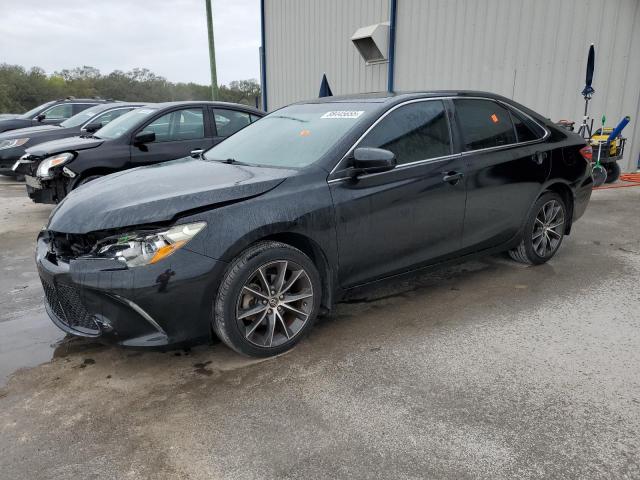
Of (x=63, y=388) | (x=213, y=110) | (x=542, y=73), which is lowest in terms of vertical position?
(x=63, y=388)

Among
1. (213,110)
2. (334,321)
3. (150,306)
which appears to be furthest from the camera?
(213,110)

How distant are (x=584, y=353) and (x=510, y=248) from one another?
1528 mm

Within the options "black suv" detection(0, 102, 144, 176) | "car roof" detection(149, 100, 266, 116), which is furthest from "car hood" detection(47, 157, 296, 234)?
"black suv" detection(0, 102, 144, 176)

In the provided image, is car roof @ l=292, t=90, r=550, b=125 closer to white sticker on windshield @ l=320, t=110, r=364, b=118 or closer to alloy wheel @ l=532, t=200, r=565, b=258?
white sticker on windshield @ l=320, t=110, r=364, b=118

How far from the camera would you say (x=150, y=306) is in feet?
9.09

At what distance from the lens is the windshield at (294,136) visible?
11.8 feet

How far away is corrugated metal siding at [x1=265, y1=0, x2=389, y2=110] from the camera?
46.3 ft

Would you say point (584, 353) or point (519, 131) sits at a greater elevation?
point (519, 131)

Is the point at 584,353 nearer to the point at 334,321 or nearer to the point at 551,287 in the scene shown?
the point at 551,287

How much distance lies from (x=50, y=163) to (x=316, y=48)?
11.4 meters

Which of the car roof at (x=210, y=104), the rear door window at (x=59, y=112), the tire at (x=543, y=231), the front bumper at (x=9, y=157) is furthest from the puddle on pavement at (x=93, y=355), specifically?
the rear door window at (x=59, y=112)

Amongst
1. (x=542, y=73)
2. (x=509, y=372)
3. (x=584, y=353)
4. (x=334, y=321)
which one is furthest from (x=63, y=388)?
(x=542, y=73)

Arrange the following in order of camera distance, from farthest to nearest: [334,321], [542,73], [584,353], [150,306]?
[542,73]
[334,321]
[584,353]
[150,306]

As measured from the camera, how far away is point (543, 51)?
10.1m
